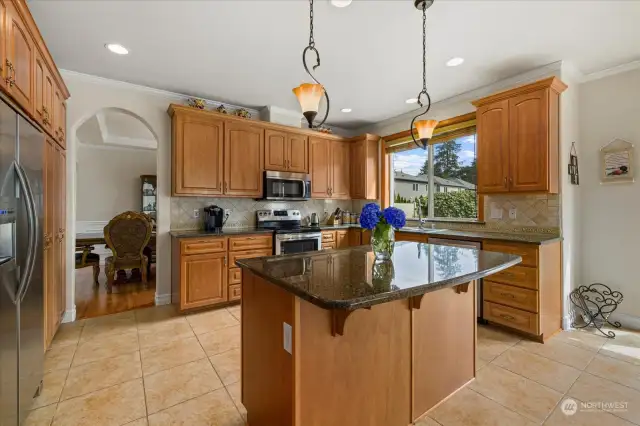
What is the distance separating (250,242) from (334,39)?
242 centimetres

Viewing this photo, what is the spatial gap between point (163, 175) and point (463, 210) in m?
3.87

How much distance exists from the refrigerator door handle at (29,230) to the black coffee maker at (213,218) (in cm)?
212

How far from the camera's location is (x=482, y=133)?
129 inches

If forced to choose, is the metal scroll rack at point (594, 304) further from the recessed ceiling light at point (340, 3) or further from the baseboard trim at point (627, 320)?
A: the recessed ceiling light at point (340, 3)

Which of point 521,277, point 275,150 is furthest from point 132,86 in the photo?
point 521,277

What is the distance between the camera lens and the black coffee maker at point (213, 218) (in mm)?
3843

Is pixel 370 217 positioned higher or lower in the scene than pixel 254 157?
lower

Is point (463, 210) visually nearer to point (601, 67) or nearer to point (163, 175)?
point (601, 67)

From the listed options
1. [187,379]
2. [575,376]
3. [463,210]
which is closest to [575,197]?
[463,210]

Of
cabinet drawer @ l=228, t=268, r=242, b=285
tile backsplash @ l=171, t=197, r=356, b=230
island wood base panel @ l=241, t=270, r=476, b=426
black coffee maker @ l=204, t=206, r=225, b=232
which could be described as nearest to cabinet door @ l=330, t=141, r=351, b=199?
tile backsplash @ l=171, t=197, r=356, b=230

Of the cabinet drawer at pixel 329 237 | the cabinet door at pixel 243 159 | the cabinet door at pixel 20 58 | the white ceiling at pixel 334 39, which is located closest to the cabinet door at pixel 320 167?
the cabinet drawer at pixel 329 237

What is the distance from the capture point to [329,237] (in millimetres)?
4555

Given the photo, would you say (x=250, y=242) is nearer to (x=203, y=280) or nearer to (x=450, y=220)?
(x=203, y=280)

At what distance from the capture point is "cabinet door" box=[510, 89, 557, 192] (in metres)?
2.82
